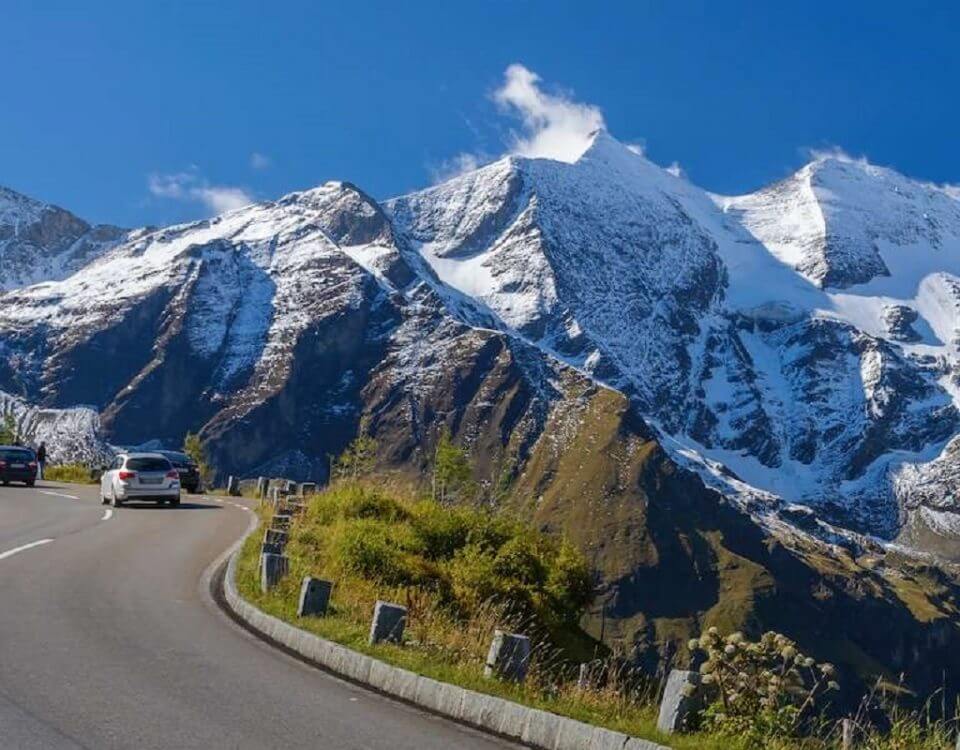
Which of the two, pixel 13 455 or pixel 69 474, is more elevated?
pixel 13 455

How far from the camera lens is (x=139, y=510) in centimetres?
3753

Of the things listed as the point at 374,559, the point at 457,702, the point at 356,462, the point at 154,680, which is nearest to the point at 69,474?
the point at 356,462

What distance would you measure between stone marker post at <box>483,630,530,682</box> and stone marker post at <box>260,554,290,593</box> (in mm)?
6534

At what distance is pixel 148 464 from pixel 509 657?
32.5 m

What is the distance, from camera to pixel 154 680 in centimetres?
1077

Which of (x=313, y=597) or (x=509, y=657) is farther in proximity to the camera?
(x=313, y=597)

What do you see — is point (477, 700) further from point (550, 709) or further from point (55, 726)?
point (55, 726)

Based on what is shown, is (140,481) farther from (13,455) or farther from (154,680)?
(154,680)

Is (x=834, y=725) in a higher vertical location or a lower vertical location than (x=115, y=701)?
higher

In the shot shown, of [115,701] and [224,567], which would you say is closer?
[115,701]

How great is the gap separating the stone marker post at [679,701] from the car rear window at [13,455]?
48.7m

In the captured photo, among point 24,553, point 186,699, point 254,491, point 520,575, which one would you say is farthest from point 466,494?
point 254,491

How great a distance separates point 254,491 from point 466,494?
27.9 m

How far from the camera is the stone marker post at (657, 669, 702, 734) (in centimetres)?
879
